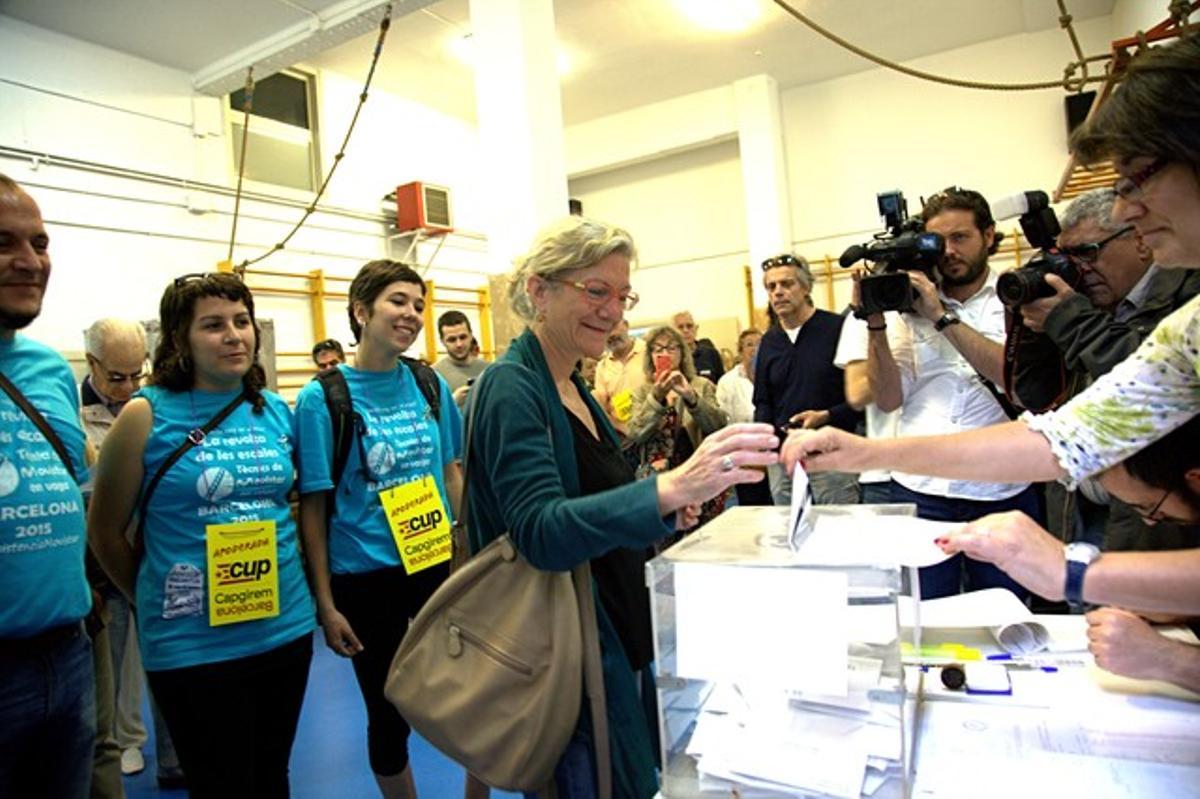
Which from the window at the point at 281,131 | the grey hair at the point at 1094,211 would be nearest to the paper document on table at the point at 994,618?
the grey hair at the point at 1094,211

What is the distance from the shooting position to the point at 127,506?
155cm

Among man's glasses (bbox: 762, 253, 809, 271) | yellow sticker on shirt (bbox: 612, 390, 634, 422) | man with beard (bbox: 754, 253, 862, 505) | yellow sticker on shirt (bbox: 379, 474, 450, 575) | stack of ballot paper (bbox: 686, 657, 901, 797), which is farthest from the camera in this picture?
yellow sticker on shirt (bbox: 612, 390, 634, 422)

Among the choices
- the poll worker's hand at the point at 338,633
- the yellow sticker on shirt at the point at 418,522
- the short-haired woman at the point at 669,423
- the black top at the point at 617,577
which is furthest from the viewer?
the short-haired woman at the point at 669,423

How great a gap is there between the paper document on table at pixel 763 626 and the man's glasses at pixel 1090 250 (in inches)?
47.8

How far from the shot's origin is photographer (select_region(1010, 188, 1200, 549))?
1.40 meters

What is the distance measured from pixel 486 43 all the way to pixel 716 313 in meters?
5.15

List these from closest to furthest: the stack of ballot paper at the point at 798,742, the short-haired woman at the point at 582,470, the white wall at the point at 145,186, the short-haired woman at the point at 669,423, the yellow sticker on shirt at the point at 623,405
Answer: the stack of ballot paper at the point at 798,742 → the short-haired woman at the point at 582,470 → the short-haired woman at the point at 669,423 → the yellow sticker on shirt at the point at 623,405 → the white wall at the point at 145,186

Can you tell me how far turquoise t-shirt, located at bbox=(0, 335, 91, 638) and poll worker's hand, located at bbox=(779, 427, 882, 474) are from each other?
48.7 inches

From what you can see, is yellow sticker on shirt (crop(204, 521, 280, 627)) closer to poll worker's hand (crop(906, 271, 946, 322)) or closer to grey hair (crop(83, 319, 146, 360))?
grey hair (crop(83, 319, 146, 360))

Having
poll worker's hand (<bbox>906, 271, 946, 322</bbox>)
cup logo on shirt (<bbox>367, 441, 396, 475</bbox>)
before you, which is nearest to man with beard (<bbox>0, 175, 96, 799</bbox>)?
cup logo on shirt (<bbox>367, 441, 396, 475</bbox>)

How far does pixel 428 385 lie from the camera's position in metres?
2.13

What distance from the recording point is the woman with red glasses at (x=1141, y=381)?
0.92 meters

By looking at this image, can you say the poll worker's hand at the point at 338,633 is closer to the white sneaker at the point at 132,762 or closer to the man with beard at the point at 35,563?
the man with beard at the point at 35,563

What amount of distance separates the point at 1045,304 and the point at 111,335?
108 inches
